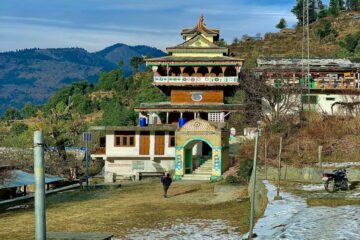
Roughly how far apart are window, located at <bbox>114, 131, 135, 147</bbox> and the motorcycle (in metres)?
24.5

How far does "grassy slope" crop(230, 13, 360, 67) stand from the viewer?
120 metres

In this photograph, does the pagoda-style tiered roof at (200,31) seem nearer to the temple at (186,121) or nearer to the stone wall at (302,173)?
the temple at (186,121)

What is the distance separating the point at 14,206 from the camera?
32719 millimetres

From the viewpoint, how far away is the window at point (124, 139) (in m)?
46.8

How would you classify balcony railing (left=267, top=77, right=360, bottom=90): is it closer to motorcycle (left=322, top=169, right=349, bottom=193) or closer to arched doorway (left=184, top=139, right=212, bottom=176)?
arched doorway (left=184, top=139, right=212, bottom=176)

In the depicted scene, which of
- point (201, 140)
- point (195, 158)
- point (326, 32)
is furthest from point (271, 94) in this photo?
point (326, 32)

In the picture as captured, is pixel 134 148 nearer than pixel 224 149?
No

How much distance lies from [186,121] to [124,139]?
7987mm

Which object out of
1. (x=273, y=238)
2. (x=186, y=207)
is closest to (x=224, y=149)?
(x=186, y=207)

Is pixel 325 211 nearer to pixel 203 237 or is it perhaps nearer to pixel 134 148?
pixel 203 237

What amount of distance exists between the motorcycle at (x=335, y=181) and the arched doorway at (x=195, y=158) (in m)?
17.7

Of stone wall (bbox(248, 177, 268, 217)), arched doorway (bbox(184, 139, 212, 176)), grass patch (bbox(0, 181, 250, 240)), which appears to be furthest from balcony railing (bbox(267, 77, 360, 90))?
stone wall (bbox(248, 177, 268, 217))

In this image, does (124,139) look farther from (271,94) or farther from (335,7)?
(335,7)

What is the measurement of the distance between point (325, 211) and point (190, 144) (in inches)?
940
